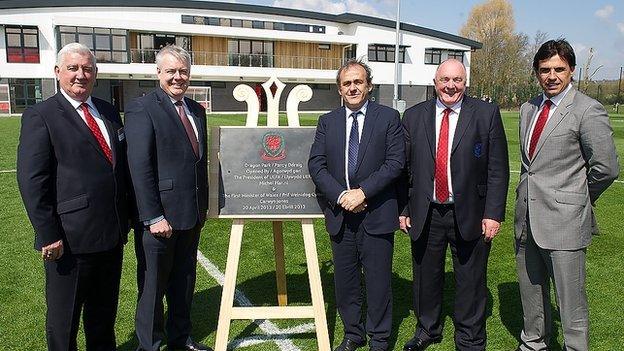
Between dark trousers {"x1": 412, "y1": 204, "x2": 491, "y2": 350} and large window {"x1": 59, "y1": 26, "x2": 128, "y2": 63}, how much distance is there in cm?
3875

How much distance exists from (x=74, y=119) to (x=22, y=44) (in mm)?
39794

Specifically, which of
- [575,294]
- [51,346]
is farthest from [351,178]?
[51,346]

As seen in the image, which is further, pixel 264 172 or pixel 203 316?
pixel 203 316

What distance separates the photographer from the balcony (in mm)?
39744

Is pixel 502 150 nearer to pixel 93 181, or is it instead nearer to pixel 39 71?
pixel 93 181

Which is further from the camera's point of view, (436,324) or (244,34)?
(244,34)

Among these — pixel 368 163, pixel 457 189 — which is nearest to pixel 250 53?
pixel 368 163

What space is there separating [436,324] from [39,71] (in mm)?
40218

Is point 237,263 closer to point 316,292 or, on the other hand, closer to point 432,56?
point 316,292

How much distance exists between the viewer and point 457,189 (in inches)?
140

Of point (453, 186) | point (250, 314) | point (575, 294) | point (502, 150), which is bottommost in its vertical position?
point (250, 314)

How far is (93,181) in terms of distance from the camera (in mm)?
3072

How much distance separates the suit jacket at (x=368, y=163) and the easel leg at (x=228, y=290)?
721 mm

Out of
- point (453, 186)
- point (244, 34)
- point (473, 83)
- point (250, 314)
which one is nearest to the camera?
point (453, 186)
